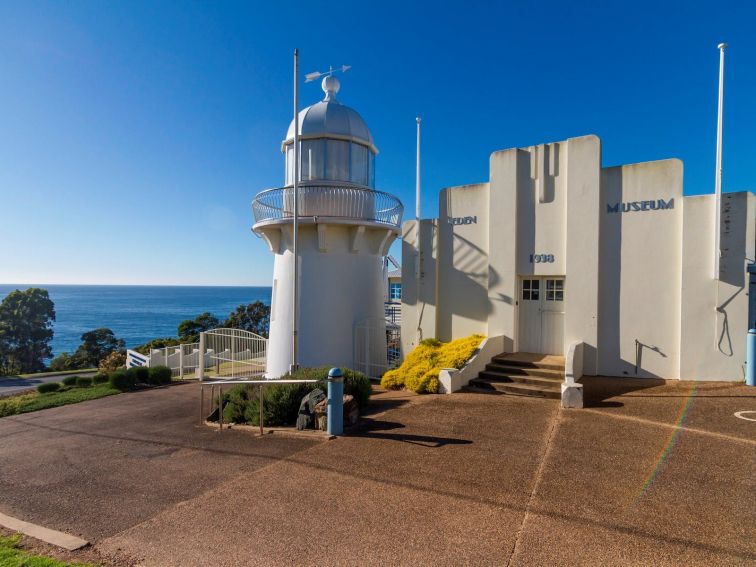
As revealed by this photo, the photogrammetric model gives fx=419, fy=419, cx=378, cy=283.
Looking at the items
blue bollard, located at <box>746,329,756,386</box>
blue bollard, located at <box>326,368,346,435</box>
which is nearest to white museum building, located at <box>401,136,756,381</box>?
blue bollard, located at <box>746,329,756,386</box>

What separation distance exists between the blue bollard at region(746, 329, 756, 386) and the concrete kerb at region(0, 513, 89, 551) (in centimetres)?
1161

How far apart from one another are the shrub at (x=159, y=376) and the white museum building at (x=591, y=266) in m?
9.26

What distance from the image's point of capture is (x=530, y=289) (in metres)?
11.6

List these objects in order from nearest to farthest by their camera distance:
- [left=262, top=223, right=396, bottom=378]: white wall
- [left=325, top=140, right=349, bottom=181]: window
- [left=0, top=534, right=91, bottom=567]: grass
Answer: [left=0, top=534, right=91, bottom=567]: grass → [left=262, top=223, right=396, bottom=378]: white wall → [left=325, top=140, right=349, bottom=181]: window

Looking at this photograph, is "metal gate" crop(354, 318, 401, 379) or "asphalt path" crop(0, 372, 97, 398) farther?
"asphalt path" crop(0, 372, 97, 398)

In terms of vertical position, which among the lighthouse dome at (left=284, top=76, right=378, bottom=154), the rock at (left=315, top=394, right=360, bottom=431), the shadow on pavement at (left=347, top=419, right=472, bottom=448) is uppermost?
the lighthouse dome at (left=284, top=76, right=378, bottom=154)

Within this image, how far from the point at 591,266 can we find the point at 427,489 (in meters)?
7.81

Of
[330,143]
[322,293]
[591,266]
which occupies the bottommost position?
[322,293]

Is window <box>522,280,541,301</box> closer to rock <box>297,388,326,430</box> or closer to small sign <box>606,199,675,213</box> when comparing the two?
small sign <box>606,199,675,213</box>

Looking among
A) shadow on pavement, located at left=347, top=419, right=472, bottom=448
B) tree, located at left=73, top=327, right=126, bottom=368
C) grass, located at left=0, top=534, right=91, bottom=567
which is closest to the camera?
grass, located at left=0, top=534, right=91, bottom=567

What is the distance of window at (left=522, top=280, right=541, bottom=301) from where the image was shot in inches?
452

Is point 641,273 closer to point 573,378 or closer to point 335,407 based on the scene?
point 573,378

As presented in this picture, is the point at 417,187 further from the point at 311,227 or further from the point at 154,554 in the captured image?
the point at 154,554

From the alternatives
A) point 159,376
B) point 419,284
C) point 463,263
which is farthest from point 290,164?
point 159,376
